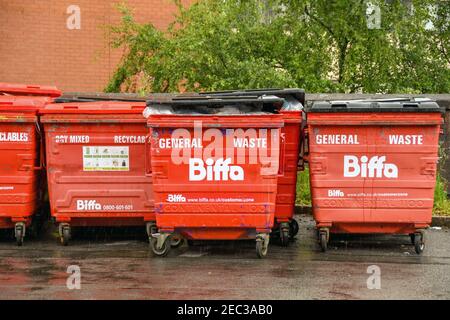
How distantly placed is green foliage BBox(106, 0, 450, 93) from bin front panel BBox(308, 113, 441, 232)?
3796mm

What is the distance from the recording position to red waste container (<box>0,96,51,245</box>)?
847 centimetres

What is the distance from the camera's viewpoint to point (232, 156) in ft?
25.7

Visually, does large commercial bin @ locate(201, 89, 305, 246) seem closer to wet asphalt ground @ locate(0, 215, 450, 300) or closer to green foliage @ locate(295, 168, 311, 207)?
wet asphalt ground @ locate(0, 215, 450, 300)

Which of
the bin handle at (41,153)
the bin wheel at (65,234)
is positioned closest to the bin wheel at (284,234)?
the bin wheel at (65,234)

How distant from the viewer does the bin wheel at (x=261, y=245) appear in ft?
25.7

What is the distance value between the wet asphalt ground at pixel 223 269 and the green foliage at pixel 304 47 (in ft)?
11.6

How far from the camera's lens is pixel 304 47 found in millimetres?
12492

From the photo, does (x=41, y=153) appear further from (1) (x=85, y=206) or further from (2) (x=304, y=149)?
(2) (x=304, y=149)

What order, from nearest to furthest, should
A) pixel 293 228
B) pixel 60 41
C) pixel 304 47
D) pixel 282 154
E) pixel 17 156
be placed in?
pixel 282 154 → pixel 17 156 → pixel 293 228 → pixel 304 47 → pixel 60 41

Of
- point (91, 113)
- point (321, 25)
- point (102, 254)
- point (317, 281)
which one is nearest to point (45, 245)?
point (102, 254)

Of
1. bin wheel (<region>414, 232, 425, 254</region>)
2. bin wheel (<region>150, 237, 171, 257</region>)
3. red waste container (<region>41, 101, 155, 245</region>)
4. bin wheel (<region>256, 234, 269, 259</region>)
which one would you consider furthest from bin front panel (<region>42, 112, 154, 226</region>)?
bin wheel (<region>414, 232, 425, 254</region>)

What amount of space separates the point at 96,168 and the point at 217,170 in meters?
1.42

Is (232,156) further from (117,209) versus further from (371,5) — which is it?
(371,5)

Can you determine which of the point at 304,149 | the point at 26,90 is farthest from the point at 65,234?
the point at 304,149
